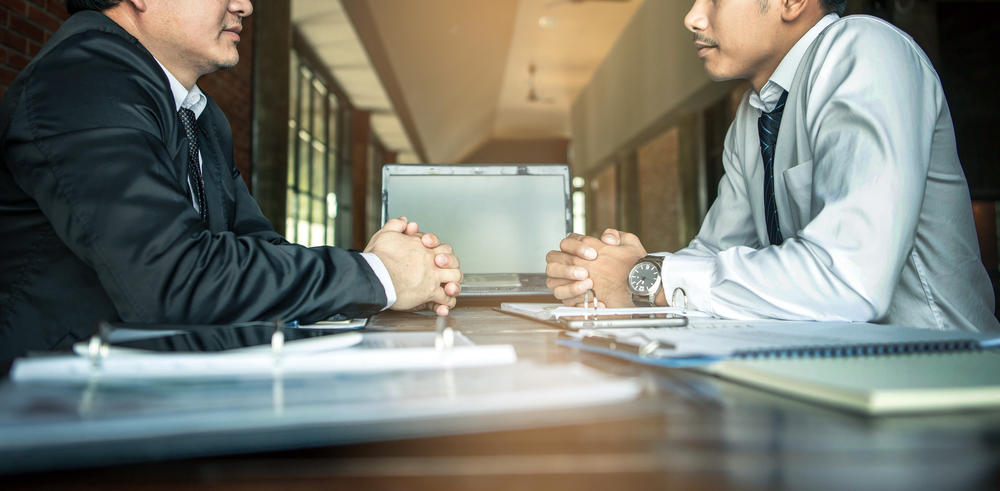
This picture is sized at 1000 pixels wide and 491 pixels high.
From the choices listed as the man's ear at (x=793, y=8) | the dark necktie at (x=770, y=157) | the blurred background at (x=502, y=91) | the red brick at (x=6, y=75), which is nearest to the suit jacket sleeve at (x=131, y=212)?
the blurred background at (x=502, y=91)

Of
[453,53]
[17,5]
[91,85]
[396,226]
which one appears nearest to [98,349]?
[91,85]

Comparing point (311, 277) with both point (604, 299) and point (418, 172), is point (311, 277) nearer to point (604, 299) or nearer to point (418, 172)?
point (604, 299)

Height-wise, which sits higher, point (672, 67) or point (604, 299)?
point (672, 67)

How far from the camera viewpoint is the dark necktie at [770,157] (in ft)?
4.46

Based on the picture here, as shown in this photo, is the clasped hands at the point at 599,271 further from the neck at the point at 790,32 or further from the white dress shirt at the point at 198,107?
the neck at the point at 790,32

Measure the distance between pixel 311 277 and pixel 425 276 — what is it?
9.4 inches

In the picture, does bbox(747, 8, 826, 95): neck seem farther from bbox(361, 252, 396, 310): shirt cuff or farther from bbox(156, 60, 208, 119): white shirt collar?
bbox(156, 60, 208, 119): white shirt collar

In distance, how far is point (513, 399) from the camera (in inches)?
13.4

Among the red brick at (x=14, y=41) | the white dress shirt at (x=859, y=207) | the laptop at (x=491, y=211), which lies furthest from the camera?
the red brick at (x=14, y=41)

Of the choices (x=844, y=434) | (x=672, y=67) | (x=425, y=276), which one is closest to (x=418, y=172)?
(x=425, y=276)

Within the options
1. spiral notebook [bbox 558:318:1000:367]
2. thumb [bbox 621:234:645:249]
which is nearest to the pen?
spiral notebook [bbox 558:318:1000:367]

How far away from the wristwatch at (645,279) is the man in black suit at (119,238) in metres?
0.37

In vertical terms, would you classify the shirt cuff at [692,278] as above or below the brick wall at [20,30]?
below

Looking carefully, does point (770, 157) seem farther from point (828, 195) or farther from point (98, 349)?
point (98, 349)
